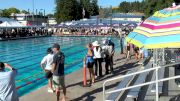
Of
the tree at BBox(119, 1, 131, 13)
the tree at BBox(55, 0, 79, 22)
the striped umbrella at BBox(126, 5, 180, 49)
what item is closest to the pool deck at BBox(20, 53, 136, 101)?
the striped umbrella at BBox(126, 5, 180, 49)

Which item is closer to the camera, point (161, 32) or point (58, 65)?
point (161, 32)

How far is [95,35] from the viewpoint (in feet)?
174

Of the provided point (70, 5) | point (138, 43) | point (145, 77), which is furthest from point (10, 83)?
point (70, 5)

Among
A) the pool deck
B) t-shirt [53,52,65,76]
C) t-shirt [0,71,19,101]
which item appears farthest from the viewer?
the pool deck

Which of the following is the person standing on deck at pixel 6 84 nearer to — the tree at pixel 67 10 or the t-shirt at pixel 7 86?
the t-shirt at pixel 7 86

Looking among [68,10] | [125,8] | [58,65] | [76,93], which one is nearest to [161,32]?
[58,65]

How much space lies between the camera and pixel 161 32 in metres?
4.88

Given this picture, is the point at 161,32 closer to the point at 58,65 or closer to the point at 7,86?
the point at 7,86

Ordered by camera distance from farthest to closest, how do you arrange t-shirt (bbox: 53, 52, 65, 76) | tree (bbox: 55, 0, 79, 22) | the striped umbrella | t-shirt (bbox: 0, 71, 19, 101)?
1. tree (bbox: 55, 0, 79, 22)
2. t-shirt (bbox: 53, 52, 65, 76)
3. t-shirt (bbox: 0, 71, 19, 101)
4. the striped umbrella

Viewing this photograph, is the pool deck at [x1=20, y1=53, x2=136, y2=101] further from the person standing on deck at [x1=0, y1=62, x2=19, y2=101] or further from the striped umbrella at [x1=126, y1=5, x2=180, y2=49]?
the striped umbrella at [x1=126, y1=5, x2=180, y2=49]

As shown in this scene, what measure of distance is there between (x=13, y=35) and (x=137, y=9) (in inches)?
4981

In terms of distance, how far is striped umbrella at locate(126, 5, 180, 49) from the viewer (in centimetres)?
464

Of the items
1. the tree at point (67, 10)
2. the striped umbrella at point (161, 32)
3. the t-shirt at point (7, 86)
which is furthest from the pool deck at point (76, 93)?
the tree at point (67, 10)

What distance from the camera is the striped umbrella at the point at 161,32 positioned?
464cm
